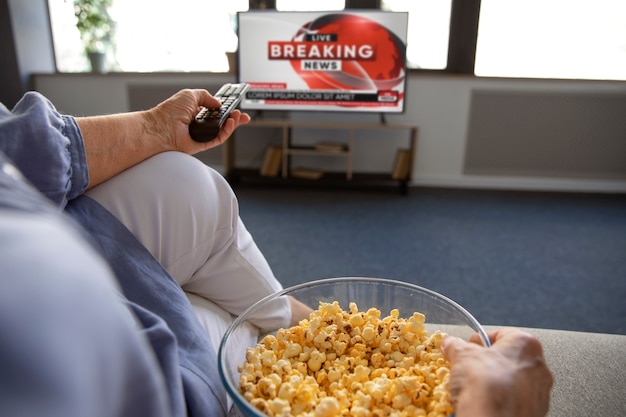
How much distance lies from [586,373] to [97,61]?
3.40 m

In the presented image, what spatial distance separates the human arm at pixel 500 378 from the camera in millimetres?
410

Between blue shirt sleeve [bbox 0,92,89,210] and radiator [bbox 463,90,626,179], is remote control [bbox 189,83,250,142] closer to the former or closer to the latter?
blue shirt sleeve [bbox 0,92,89,210]

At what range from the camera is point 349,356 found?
58 centimetres

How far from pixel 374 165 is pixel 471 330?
2.65m

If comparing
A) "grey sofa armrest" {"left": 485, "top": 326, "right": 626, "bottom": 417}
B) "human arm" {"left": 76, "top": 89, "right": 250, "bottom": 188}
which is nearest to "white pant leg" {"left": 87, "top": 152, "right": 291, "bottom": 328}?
"human arm" {"left": 76, "top": 89, "right": 250, "bottom": 188}

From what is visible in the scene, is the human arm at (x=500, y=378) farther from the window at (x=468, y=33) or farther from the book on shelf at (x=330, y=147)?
the window at (x=468, y=33)

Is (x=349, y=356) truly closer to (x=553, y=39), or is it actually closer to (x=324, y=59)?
(x=324, y=59)

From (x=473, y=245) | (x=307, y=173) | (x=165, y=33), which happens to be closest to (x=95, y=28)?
(x=165, y=33)

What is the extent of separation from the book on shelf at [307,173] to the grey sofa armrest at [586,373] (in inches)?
88.4

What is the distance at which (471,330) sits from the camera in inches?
23.5

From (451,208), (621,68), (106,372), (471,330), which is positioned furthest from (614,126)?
(106,372)

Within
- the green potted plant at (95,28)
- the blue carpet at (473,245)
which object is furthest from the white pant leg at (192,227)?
the green potted plant at (95,28)

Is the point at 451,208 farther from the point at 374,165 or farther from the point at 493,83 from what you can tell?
the point at 493,83

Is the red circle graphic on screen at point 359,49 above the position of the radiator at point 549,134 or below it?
above
